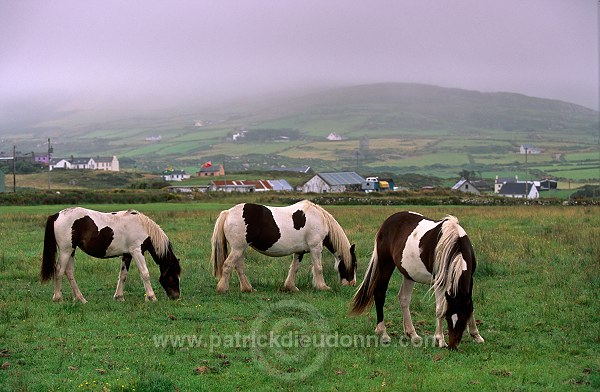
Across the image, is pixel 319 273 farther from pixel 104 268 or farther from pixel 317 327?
pixel 104 268

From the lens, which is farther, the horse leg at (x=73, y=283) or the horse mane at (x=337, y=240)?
the horse mane at (x=337, y=240)

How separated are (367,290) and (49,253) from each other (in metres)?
6.92

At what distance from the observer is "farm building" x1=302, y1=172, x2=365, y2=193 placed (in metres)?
102

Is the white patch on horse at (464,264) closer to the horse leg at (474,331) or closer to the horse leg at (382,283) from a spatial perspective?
the horse leg at (474,331)

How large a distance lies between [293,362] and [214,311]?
145 inches

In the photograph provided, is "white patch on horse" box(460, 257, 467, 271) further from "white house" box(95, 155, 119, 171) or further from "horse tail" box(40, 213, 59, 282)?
"white house" box(95, 155, 119, 171)

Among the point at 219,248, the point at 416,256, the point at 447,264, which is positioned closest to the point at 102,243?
the point at 219,248

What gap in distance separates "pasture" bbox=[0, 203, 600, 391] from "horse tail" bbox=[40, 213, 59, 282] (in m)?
0.53

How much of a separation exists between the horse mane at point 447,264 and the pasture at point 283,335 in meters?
0.90

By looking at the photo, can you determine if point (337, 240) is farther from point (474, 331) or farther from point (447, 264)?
point (447, 264)

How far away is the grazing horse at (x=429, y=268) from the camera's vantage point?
950 cm

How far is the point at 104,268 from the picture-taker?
1744 centimetres

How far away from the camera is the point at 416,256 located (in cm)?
1026

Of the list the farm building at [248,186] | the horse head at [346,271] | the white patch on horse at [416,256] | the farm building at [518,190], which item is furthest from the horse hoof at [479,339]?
the farm building at [518,190]
